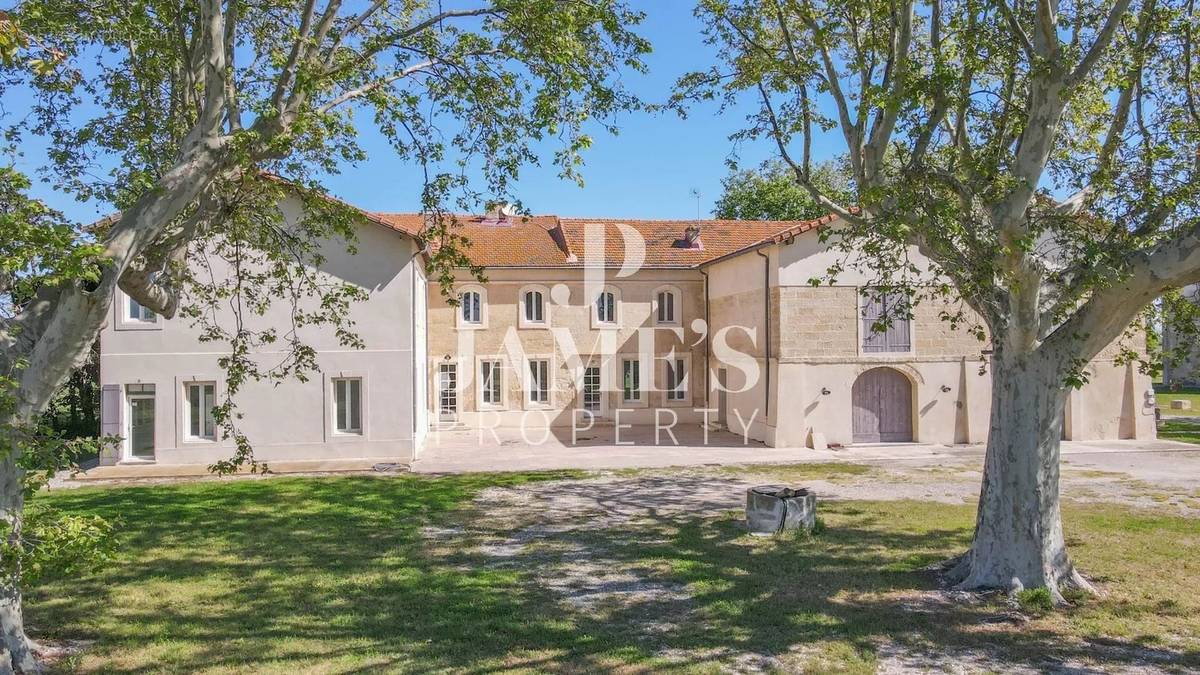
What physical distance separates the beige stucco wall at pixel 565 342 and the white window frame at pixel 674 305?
54 mm

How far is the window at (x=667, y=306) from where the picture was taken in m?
27.4

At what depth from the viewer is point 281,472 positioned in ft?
59.3

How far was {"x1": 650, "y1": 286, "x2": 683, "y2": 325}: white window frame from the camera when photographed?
2727 centimetres

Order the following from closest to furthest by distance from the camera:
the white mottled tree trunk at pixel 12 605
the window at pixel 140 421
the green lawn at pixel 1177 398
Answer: the white mottled tree trunk at pixel 12 605
the window at pixel 140 421
the green lawn at pixel 1177 398

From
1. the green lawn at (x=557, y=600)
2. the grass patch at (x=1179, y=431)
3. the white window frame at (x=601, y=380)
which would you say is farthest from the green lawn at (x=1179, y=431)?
the white window frame at (x=601, y=380)

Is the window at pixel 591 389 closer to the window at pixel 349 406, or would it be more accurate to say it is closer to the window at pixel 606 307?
the window at pixel 606 307

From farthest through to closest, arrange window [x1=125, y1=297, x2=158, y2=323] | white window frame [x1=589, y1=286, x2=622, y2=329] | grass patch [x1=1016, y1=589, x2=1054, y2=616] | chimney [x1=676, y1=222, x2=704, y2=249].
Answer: chimney [x1=676, y1=222, x2=704, y2=249], white window frame [x1=589, y1=286, x2=622, y2=329], window [x1=125, y1=297, x2=158, y2=323], grass patch [x1=1016, y1=589, x2=1054, y2=616]

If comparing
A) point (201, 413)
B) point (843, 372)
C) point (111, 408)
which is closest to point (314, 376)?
point (201, 413)

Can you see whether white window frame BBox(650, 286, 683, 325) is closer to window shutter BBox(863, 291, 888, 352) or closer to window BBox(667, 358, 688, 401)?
window BBox(667, 358, 688, 401)

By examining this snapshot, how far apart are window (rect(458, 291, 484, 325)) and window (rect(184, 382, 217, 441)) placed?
8.80 m

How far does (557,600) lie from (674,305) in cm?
1965

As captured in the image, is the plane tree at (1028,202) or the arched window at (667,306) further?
the arched window at (667,306)

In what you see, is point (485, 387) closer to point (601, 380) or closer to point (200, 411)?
point (601, 380)

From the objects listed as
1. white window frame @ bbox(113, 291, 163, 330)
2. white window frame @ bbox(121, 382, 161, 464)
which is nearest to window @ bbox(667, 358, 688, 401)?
white window frame @ bbox(121, 382, 161, 464)
